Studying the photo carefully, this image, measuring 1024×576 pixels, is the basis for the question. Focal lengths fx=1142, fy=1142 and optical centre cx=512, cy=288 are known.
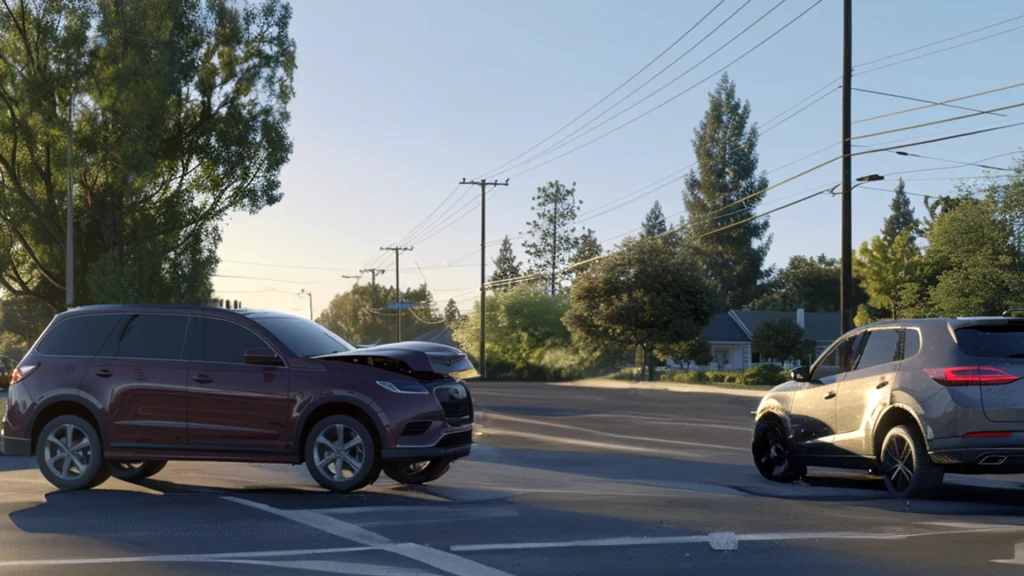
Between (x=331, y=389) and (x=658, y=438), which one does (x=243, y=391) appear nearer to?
(x=331, y=389)

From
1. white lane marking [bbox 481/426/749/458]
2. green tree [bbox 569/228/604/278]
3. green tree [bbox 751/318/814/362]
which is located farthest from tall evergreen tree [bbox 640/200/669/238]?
white lane marking [bbox 481/426/749/458]

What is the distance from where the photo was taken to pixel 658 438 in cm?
2073

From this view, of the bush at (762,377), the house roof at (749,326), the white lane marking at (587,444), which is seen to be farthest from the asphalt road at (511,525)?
the house roof at (749,326)

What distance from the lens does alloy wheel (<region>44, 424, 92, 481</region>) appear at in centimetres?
1141

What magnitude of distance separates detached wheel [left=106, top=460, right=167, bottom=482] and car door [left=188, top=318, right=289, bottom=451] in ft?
5.48

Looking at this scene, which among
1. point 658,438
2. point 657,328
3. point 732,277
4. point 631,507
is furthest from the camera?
point 732,277

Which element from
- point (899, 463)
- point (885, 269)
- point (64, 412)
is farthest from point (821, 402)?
point (885, 269)

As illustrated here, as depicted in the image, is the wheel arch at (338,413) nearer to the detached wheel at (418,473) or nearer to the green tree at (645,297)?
the detached wheel at (418,473)

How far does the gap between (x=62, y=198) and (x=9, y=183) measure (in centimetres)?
165

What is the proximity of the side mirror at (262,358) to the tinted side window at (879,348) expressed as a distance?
5.94m

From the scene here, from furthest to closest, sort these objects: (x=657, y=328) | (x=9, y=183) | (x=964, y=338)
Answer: (x=657, y=328) < (x=9, y=183) < (x=964, y=338)

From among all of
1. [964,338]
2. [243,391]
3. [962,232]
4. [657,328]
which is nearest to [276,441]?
[243,391]

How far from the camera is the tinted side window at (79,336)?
A: 11703 mm

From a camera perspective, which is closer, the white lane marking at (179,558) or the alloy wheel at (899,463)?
the white lane marking at (179,558)
